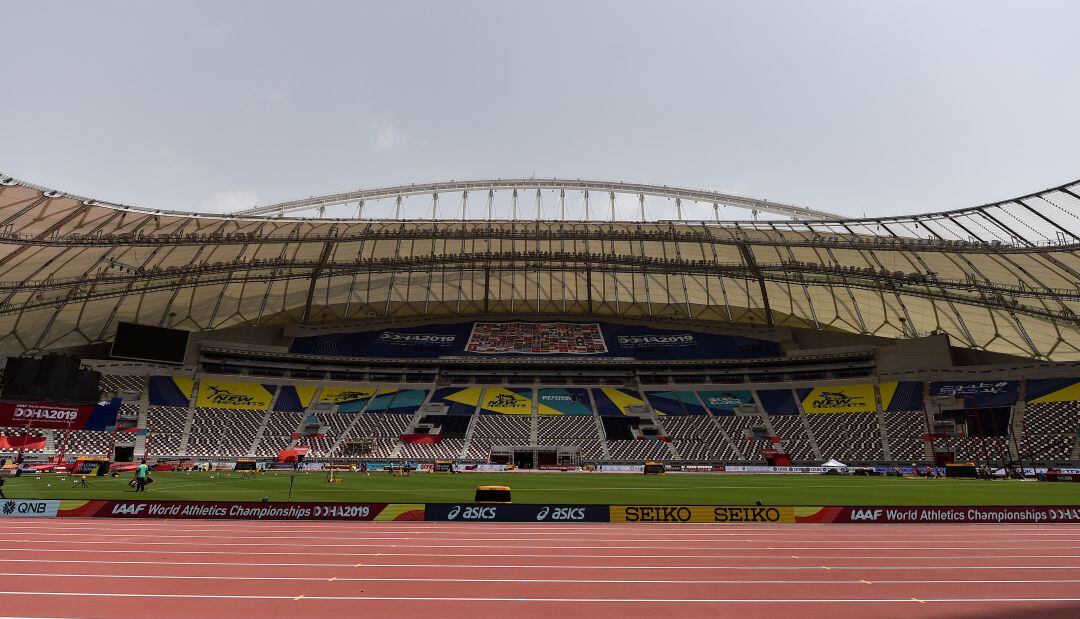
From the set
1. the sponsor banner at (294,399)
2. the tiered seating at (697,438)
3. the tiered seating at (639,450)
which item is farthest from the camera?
the sponsor banner at (294,399)

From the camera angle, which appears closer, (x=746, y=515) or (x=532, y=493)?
(x=746, y=515)

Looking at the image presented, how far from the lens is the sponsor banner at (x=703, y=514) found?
1784 cm

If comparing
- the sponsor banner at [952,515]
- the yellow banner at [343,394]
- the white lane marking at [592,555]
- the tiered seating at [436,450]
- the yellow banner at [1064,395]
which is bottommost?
the tiered seating at [436,450]

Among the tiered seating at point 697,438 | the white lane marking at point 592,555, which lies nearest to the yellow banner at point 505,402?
the tiered seating at point 697,438

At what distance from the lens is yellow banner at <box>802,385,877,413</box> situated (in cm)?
5672

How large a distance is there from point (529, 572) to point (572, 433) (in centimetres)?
4651

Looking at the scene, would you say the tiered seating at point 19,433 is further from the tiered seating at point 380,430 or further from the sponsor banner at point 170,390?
the tiered seating at point 380,430

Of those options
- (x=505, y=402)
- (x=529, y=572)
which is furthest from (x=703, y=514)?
(x=505, y=402)

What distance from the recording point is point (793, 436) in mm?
53906

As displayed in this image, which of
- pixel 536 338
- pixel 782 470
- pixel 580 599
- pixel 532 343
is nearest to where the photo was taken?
pixel 580 599

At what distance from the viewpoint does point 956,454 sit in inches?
1898

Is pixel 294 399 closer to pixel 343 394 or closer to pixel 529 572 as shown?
pixel 343 394

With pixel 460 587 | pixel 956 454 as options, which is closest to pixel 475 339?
pixel 956 454

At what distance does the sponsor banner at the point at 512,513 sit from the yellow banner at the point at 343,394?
4572cm
